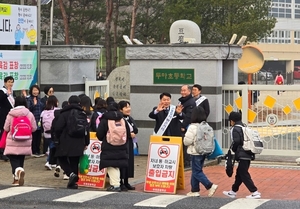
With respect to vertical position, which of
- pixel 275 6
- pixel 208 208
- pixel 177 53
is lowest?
pixel 208 208

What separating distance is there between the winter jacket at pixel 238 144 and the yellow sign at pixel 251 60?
484 inches

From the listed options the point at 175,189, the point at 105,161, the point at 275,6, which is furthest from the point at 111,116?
the point at 275,6

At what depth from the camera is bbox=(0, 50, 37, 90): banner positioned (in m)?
16.8

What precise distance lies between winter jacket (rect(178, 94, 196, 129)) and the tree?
25060mm

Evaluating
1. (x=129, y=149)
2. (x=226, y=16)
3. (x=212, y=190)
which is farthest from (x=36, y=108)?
(x=226, y=16)

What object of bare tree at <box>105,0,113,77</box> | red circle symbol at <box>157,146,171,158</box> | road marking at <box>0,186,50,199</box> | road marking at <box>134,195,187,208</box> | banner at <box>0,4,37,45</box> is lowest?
road marking at <box>134,195,187,208</box>

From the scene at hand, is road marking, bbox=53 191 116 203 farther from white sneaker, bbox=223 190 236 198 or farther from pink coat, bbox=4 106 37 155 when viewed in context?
white sneaker, bbox=223 190 236 198

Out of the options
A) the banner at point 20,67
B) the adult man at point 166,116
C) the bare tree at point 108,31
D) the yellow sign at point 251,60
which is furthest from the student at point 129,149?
the bare tree at point 108,31

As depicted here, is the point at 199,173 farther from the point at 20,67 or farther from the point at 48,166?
the point at 20,67

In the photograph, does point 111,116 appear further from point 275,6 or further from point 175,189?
point 275,6

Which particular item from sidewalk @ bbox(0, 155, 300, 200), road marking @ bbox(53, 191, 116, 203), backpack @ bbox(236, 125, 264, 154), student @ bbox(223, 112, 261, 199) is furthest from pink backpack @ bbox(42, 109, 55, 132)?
backpack @ bbox(236, 125, 264, 154)

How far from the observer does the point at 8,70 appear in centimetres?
1683

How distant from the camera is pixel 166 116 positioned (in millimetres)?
13781

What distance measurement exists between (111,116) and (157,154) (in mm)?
1102
